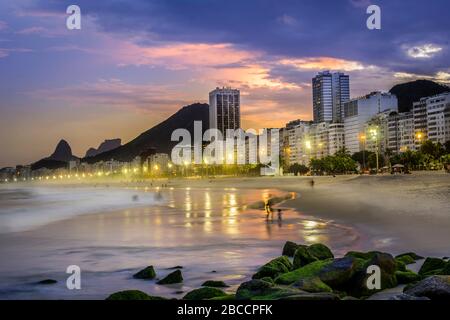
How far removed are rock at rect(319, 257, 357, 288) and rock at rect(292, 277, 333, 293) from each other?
44 cm

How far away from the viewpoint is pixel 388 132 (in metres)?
193

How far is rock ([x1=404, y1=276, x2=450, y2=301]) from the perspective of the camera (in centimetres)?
772

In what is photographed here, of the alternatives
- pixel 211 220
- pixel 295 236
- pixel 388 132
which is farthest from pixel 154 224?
pixel 388 132

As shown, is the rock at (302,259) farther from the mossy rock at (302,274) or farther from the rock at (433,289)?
the rock at (433,289)

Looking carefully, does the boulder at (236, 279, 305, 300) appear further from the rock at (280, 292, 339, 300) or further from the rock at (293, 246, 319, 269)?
the rock at (293, 246, 319, 269)

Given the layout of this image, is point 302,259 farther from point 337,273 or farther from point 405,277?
point 337,273

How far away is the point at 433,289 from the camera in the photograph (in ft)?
25.7

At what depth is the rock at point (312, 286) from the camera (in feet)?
28.0

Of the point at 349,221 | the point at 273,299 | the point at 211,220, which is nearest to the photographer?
the point at 273,299

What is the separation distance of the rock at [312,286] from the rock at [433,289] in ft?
4.25

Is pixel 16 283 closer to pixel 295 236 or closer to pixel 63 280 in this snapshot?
pixel 63 280

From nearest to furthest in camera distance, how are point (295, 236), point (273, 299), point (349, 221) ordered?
point (273, 299) < point (295, 236) < point (349, 221)

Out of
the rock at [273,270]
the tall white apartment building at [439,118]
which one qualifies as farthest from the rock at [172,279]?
the tall white apartment building at [439,118]

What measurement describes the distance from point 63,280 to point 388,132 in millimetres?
190724
